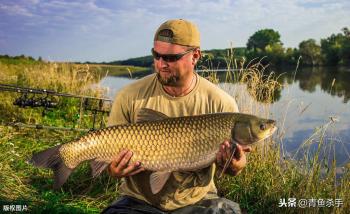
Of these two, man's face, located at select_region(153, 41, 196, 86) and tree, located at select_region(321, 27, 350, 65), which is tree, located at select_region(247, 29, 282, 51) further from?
man's face, located at select_region(153, 41, 196, 86)

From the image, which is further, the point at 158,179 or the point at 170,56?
the point at 170,56

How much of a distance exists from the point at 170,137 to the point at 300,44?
5402cm

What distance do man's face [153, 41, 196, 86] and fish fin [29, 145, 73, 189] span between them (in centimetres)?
76

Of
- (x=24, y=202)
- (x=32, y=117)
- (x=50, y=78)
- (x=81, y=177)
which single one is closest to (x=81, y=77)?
(x=50, y=78)

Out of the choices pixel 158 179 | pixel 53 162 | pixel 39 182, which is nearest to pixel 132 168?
pixel 158 179

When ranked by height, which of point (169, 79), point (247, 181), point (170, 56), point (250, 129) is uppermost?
point (170, 56)

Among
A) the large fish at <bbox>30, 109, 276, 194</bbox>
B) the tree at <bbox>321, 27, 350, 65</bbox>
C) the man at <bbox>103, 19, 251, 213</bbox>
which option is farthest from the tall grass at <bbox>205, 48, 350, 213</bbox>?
the tree at <bbox>321, 27, 350, 65</bbox>

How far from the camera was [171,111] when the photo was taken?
2.79 meters

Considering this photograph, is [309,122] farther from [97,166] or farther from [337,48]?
[337,48]

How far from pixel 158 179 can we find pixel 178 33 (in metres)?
0.91

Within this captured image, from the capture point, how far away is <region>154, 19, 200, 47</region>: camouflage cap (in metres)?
2.70

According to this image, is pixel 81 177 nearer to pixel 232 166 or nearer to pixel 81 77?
pixel 232 166

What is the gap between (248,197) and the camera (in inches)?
168

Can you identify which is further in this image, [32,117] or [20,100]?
[32,117]
